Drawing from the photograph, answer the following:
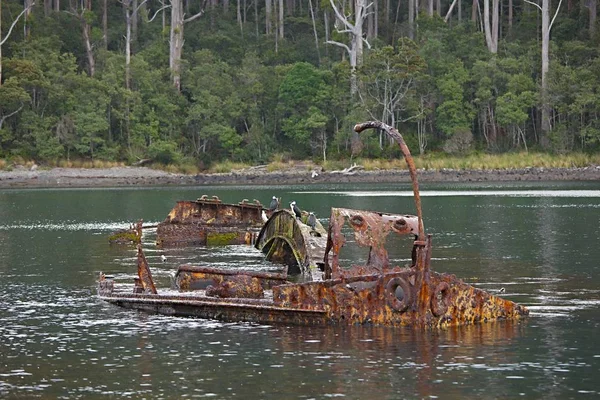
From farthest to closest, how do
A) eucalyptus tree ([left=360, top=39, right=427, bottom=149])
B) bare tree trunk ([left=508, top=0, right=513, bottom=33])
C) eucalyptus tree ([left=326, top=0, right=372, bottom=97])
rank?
1. bare tree trunk ([left=508, top=0, right=513, bottom=33])
2. eucalyptus tree ([left=326, top=0, right=372, bottom=97])
3. eucalyptus tree ([left=360, top=39, right=427, bottom=149])

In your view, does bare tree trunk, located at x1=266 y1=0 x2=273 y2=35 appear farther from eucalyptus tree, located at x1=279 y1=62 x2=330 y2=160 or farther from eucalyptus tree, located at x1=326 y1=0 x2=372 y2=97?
eucalyptus tree, located at x1=279 y1=62 x2=330 y2=160

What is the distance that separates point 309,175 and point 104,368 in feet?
264

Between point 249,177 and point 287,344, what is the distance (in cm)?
7948

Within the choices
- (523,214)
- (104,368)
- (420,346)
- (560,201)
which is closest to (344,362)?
(420,346)

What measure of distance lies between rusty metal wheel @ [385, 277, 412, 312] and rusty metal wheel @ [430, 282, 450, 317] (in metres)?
0.49

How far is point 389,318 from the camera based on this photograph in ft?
81.0

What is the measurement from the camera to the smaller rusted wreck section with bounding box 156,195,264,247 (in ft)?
155

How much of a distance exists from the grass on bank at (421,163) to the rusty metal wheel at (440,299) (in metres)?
76.5

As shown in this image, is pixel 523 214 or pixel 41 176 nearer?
pixel 523 214

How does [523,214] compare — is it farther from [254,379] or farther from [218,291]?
[254,379]

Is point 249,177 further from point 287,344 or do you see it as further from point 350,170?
point 287,344

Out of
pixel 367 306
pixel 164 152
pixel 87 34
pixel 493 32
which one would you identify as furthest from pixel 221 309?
pixel 87 34

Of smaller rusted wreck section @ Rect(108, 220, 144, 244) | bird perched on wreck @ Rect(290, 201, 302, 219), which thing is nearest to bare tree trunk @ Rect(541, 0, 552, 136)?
smaller rusted wreck section @ Rect(108, 220, 144, 244)

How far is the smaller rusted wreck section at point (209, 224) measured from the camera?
1861 inches
